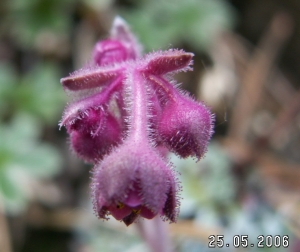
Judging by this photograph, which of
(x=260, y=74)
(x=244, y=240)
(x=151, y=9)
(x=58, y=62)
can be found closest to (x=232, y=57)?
(x=260, y=74)

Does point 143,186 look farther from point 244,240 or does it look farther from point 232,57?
point 232,57

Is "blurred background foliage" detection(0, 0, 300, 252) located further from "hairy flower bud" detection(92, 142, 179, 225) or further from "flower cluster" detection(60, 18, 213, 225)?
"hairy flower bud" detection(92, 142, 179, 225)

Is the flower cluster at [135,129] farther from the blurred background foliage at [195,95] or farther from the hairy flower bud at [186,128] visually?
the blurred background foliage at [195,95]

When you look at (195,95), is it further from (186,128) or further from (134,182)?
(134,182)

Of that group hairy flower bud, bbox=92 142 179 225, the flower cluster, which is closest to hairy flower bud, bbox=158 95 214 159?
the flower cluster

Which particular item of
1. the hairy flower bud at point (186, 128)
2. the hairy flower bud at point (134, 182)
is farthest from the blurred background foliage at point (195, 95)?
the hairy flower bud at point (134, 182)

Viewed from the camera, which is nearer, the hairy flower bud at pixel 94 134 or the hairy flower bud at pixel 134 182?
the hairy flower bud at pixel 134 182

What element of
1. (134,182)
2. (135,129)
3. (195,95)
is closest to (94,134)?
(135,129)
